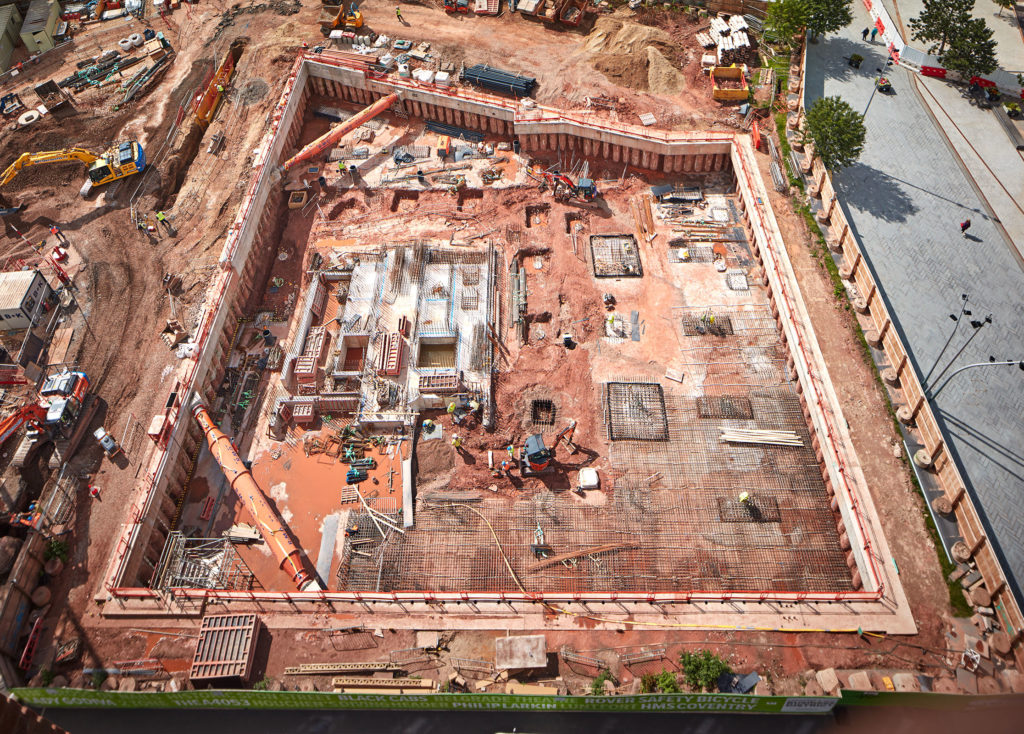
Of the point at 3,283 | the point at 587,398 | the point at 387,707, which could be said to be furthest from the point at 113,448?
the point at 587,398

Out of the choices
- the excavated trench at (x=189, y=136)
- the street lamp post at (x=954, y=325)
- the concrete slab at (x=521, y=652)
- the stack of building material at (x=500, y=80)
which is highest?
the stack of building material at (x=500, y=80)

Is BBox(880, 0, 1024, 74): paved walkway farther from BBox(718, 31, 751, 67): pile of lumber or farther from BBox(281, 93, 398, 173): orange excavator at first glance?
BBox(281, 93, 398, 173): orange excavator

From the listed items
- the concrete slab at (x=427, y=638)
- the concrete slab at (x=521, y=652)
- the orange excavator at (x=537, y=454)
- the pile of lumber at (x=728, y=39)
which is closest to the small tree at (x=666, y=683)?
the concrete slab at (x=521, y=652)

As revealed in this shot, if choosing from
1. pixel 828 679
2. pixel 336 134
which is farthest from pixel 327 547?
pixel 336 134

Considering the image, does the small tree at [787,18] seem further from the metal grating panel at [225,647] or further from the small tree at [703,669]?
the metal grating panel at [225,647]

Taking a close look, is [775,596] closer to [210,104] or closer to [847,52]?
[847,52]
